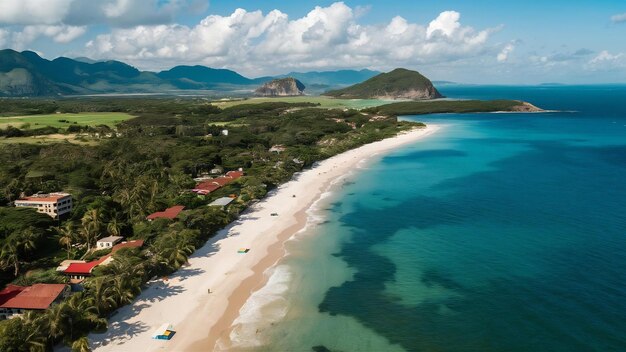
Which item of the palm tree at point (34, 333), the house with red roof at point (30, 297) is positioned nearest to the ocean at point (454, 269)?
the palm tree at point (34, 333)

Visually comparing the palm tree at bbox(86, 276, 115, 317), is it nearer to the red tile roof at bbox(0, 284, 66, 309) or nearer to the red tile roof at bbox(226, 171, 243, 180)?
the red tile roof at bbox(0, 284, 66, 309)

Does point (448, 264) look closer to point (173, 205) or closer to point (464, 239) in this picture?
point (464, 239)

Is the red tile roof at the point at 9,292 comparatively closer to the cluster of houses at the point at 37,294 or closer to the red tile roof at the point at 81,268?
the cluster of houses at the point at 37,294

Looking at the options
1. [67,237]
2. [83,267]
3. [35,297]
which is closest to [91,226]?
[67,237]

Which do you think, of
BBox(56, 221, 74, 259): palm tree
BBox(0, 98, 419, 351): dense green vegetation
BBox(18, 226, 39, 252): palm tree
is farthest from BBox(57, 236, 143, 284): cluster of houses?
BBox(18, 226, 39, 252): palm tree

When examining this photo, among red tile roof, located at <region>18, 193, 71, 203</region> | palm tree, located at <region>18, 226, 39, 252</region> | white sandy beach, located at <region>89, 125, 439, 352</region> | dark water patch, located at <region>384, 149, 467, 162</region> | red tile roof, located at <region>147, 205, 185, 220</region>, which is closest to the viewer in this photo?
white sandy beach, located at <region>89, 125, 439, 352</region>

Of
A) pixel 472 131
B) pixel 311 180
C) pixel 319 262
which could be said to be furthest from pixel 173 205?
pixel 472 131
